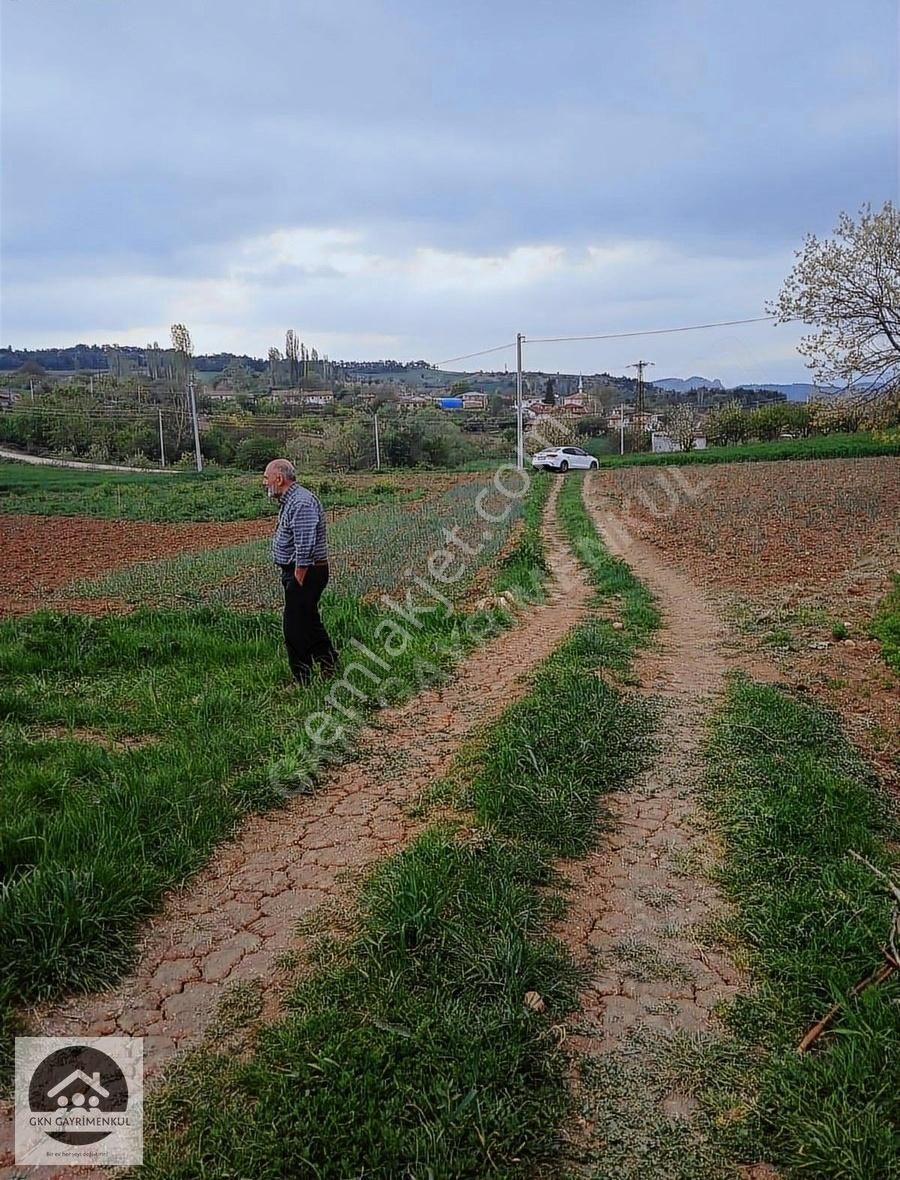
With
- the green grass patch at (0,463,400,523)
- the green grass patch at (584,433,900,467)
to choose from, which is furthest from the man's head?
the green grass patch at (584,433,900,467)

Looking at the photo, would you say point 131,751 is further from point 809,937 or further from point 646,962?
point 809,937

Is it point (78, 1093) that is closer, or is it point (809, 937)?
point (78, 1093)

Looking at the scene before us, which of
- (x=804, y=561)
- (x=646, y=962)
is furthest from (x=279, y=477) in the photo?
(x=804, y=561)

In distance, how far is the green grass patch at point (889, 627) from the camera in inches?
260

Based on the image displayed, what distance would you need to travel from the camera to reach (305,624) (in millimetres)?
6230

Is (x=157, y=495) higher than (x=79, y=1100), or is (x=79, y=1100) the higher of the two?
(x=157, y=495)

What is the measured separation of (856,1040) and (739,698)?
3.35m

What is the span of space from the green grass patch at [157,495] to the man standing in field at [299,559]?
55.6 feet

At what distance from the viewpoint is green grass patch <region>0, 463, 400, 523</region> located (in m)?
23.5

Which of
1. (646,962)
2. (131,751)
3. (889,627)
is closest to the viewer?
(646,962)

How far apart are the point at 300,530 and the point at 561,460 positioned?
105 feet

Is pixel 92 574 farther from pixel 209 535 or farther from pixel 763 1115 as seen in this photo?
pixel 763 1115

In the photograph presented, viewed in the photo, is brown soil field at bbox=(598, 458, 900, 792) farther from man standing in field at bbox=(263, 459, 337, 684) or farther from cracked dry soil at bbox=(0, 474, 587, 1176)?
man standing in field at bbox=(263, 459, 337, 684)

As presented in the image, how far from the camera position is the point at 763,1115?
2.29 metres
